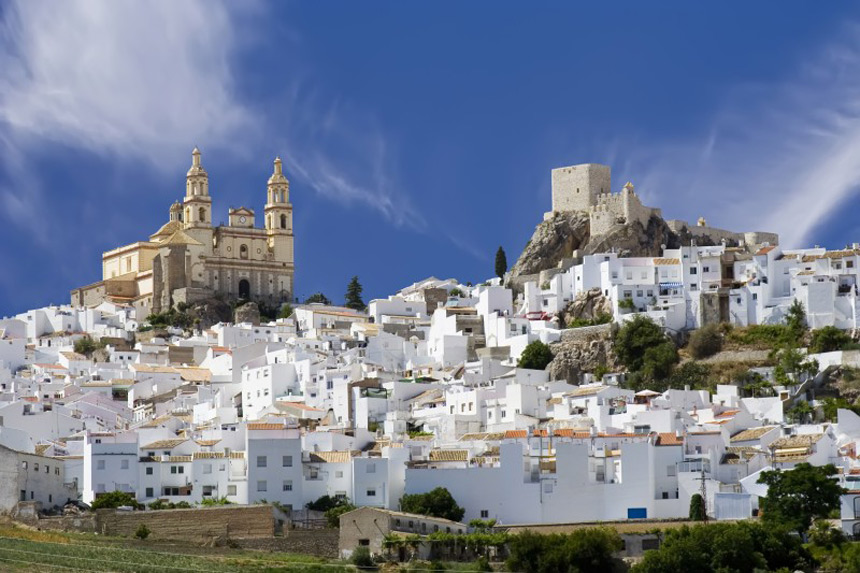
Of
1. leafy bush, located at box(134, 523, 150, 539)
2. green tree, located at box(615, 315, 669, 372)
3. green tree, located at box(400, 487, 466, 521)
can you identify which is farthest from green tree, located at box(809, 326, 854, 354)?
leafy bush, located at box(134, 523, 150, 539)

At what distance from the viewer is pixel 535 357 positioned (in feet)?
232

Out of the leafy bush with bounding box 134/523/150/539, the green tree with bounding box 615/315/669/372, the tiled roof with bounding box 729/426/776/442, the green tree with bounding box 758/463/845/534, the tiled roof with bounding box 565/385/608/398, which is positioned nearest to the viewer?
the green tree with bounding box 758/463/845/534

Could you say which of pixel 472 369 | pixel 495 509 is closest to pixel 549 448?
pixel 495 509

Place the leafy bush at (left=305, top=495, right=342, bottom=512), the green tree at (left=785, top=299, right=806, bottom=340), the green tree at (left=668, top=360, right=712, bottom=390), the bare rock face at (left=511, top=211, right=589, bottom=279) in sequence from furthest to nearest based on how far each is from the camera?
the bare rock face at (left=511, top=211, right=589, bottom=279) → the green tree at (left=785, top=299, right=806, bottom=340) → the green tree at (left=668, top=360, right=712, bottom=390) → the leafy bush at (left=305, top=495, right=342, bottom=512)

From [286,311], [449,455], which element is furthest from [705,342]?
[286,311]

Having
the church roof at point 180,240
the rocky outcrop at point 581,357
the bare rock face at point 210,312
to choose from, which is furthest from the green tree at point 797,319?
the church roof at point 180,240

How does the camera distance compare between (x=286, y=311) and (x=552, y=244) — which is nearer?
(x=552, y=244)

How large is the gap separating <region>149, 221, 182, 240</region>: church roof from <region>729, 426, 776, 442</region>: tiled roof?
146ft

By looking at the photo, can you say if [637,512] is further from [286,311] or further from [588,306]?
[286,311]

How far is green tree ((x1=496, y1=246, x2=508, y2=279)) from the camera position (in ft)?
288

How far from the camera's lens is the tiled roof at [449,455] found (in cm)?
5378

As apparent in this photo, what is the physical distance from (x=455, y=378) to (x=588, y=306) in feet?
24.5

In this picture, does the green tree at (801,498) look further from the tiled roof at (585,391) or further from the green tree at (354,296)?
the green tree at (354,296)

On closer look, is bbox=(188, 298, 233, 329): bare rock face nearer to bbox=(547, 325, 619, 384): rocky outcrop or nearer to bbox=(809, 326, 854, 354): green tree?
bbox=(547, 325, 619, 384): rocky outcrop
